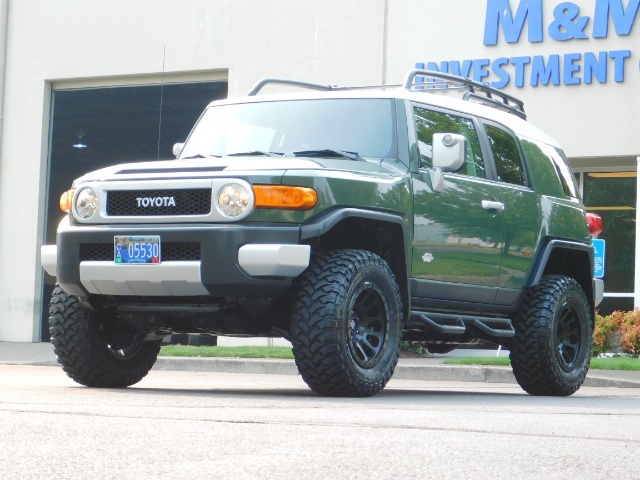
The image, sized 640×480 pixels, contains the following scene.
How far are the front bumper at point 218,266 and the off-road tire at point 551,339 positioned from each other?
2.64 meters

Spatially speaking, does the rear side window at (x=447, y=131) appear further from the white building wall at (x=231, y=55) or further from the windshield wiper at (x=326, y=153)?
the white building wall at (x=231, y=55)

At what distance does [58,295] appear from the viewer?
8.72m

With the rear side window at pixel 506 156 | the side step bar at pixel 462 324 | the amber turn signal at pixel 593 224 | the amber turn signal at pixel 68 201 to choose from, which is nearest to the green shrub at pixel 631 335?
the amber turn signal at pixel 593 224

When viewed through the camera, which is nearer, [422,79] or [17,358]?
[17,358]

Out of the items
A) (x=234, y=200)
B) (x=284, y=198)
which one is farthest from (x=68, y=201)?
(x=284, y=198)

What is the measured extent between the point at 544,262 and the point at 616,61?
1033cm

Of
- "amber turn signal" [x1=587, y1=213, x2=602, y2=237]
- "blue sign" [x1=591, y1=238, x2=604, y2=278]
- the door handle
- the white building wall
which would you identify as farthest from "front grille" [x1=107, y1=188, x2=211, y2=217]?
the white building wall

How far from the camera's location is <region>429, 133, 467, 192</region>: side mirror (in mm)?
8797

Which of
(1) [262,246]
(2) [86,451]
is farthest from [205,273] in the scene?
(2) [86,451]

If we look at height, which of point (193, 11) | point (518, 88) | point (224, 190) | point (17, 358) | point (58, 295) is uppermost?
point (193, 11)

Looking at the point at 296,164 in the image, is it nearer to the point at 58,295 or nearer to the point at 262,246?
the point at 262,246

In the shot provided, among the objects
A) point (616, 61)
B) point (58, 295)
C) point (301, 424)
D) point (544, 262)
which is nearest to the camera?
point (301, 424)

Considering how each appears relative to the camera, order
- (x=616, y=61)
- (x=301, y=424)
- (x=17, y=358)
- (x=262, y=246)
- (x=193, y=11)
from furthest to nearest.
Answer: (x=193, y=11), (x=616, y=61), (x=17, y=358), (x=262, y=246), (x=301, y=424)

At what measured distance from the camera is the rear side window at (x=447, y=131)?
9.13 m
